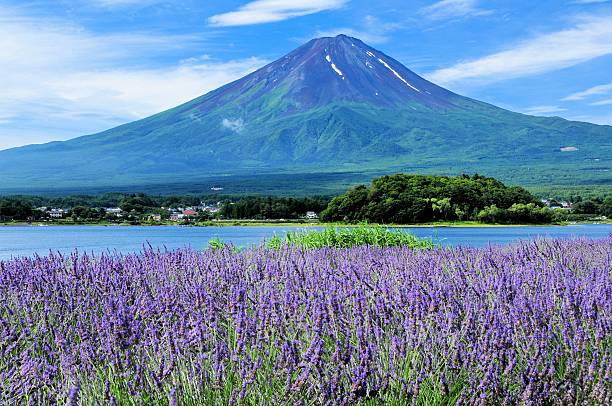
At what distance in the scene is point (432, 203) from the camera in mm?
30453

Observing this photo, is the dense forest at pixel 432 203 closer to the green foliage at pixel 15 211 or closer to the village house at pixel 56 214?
the village house at pixel 56 214

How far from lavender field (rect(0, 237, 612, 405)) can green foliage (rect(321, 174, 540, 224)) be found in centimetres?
2246

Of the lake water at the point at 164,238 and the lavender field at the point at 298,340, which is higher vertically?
the lavender field at the point at 298,340

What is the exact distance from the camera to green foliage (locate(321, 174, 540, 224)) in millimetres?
28938

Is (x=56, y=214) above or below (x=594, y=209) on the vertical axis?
above

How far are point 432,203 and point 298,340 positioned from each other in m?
27.2

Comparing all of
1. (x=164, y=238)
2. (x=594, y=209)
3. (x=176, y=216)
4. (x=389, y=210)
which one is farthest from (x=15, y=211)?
(x=594, y=209)

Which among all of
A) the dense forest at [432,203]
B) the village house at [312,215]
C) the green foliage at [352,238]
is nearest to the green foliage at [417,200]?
the dense forest at [432,203]

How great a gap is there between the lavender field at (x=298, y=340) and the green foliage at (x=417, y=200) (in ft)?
73.7

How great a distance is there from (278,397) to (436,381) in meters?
0.83

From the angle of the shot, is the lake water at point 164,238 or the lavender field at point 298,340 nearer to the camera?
the lavender field at point 298,340

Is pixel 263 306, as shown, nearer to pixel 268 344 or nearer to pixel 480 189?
pixel 268 344

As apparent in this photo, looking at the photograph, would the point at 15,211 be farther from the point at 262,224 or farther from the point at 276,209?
the point at 276,209

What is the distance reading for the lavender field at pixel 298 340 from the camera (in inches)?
130
